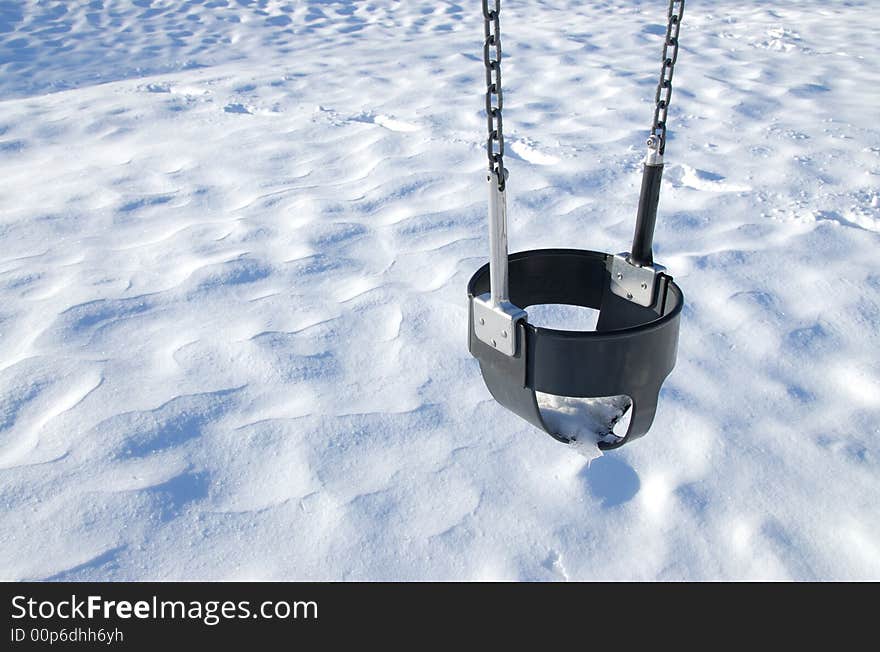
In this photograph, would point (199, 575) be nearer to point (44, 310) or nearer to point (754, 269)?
point (44, 310)

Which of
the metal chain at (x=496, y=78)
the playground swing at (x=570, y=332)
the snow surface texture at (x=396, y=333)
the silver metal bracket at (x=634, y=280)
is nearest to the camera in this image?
the metal chain at (x=496, y=78)

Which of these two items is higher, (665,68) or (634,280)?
(665,68)

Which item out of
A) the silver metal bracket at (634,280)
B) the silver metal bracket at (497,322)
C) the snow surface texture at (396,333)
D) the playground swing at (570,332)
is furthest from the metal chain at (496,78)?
the snow surface texture at (396,333)

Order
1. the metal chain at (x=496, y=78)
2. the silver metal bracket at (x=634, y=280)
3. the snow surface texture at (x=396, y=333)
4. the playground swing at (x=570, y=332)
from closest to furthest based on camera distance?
the metal chain at (x=496, y=78) → the playground swing at (x=570, y=332) → the silver metal bracket at (x=634, y=280) → the snow surface texture at (x=396, y=333)

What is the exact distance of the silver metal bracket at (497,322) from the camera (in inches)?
47.9

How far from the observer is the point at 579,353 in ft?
3.93

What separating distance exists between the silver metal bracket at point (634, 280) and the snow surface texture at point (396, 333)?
57cm

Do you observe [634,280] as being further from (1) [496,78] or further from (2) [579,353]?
(1) [496,78]

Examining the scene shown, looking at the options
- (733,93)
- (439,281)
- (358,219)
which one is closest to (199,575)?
(439,281)

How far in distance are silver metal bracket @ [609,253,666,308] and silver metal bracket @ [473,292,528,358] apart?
30 cm

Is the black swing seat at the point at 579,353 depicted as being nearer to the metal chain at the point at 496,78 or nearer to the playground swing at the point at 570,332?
the playground swing at the point at 570,332

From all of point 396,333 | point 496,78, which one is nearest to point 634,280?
point 496,78

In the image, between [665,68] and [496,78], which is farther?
[665,68]

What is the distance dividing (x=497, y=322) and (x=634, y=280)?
0.34 meters
